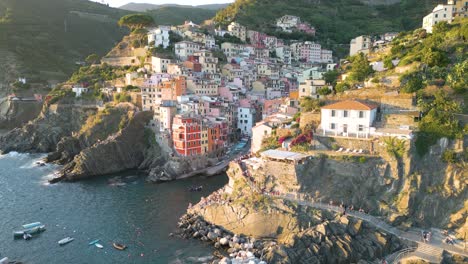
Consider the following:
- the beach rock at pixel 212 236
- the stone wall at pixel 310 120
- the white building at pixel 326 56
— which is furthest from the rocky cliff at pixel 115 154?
the white building at pixel 326 56

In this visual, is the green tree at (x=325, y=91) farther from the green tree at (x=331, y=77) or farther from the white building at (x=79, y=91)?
the white building at (x=79, y=91)

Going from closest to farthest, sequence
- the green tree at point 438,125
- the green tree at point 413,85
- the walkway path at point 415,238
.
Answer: the walkway path at point 415,238 < the green tree at point 438,125 < the green tree at point 413,85

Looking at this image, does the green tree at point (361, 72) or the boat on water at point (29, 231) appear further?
the green tree at point (361, 72)

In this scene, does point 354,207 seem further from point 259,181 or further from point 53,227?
point 53,227

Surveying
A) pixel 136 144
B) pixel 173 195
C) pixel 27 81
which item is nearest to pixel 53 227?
pixel 173 195

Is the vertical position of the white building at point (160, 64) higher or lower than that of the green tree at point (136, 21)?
lower

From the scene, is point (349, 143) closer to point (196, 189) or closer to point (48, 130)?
point (196, 189)
